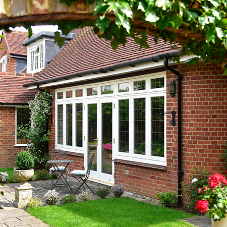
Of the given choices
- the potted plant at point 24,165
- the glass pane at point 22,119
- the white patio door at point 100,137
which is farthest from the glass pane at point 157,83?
the glass pane at point 22,119

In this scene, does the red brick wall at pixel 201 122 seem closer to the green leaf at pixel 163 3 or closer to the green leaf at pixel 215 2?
the green leaf at pixel 215 2

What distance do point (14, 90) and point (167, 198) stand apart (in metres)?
10.1

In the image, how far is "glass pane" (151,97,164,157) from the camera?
7910 mm

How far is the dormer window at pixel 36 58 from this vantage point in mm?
16264

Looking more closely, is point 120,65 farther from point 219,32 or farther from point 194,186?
point 219,32

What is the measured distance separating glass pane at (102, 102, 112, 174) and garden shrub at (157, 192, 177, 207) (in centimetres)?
278

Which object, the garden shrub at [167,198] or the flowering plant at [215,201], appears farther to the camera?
the garden shrub at [167,198]

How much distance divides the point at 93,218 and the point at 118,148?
10.8ft

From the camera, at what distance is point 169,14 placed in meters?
2.88

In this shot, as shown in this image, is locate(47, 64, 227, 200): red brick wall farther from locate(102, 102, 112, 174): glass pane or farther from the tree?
the tree

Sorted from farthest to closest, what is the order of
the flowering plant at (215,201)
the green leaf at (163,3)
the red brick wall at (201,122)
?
the red brick wall at (201,122) → the flowering plant at (215,201) → the green leaf at (163,3)

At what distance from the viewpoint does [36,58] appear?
17.0 m

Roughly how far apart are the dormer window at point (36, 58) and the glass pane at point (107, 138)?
737cm

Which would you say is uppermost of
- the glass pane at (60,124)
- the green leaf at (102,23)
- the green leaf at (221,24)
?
the green leaf at (221,24)
